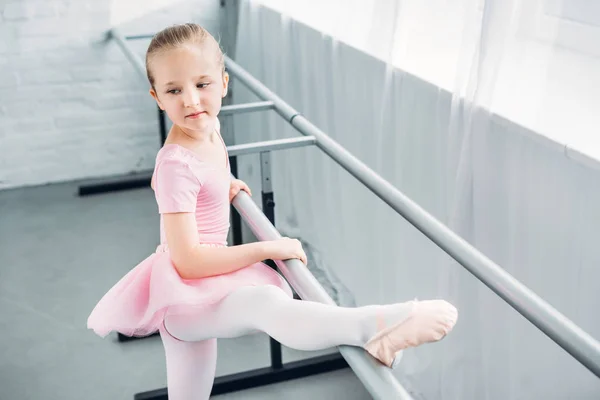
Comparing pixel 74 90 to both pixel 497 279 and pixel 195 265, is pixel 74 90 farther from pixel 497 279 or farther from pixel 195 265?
pixel 497 279

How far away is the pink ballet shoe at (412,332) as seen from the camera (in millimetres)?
926

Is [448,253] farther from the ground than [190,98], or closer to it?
closer to it

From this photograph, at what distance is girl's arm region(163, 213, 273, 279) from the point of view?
1160 millimetres

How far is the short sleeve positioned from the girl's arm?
0.01m

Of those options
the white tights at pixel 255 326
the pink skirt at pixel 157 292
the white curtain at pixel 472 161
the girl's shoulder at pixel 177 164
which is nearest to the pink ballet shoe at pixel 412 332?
the white tights at pixel 255 326

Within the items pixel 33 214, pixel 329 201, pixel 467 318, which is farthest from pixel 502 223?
pixel 33 214

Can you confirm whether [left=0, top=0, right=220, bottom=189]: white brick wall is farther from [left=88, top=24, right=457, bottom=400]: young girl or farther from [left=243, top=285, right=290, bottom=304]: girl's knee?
[left=243, top=285, right=290, bottom=304]: girl's knee

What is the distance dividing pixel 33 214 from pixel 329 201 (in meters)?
1.53

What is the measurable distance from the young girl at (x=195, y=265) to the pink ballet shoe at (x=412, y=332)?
9 centimetres

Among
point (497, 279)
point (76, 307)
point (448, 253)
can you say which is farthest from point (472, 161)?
point (76, 307)

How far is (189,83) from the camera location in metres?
1.16

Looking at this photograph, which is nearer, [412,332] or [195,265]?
[412,332]

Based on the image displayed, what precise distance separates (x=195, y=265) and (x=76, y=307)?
5.15 feet

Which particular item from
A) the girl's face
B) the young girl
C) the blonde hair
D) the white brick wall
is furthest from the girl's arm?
the white brick wall
